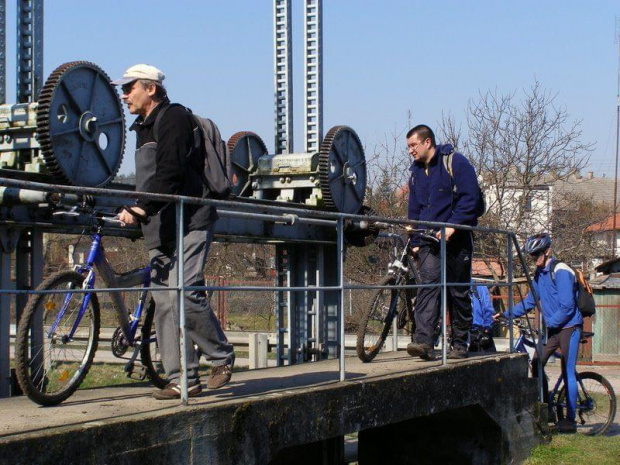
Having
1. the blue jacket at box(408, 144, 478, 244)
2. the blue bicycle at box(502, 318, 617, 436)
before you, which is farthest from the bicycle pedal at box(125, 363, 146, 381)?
the blue bicycle at box(502, 318, 617, 436)

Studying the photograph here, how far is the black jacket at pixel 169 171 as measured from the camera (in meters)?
5.73

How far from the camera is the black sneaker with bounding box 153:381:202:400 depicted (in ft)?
19.6

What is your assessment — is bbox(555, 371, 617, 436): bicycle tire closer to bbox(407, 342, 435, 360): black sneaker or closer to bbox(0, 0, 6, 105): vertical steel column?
bbox(407, 342, 435, 360): black sneaker

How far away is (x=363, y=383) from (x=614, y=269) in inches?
1162

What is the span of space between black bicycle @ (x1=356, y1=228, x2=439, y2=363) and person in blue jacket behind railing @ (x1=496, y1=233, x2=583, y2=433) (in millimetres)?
1892

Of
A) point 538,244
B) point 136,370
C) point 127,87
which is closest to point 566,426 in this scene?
point 538,244

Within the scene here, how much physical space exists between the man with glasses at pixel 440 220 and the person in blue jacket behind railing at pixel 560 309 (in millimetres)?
1897

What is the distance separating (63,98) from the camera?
799cm

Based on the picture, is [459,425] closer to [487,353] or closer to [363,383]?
[487,353]

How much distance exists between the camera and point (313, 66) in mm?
12297

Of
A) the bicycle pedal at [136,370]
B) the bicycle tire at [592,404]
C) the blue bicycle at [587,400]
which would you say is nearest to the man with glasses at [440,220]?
the blue bicycle at [587,400]

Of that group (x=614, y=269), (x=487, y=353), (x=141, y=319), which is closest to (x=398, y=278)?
(x=487, y=353)

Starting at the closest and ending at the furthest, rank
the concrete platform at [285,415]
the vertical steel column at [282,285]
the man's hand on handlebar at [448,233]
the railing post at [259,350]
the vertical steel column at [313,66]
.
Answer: the concrete platform at [285,415] → the man's hand on handlebar at [448,233] → the vertical steel column at [282,285] → the vertical steel column at [313,66] → the railing post at [259,350]

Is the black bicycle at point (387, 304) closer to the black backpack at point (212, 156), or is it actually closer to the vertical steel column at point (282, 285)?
the vertical steel column at point (282, 285)
